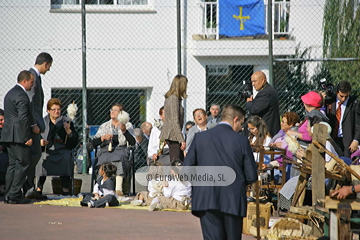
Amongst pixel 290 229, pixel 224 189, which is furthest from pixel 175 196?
pixel 224 189

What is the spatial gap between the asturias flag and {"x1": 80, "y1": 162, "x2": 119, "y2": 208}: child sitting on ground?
6.74m

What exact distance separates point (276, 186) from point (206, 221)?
3.65 m

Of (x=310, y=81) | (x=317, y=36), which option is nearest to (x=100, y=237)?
(x=310, y=81)

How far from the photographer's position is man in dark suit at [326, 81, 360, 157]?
10625 mm

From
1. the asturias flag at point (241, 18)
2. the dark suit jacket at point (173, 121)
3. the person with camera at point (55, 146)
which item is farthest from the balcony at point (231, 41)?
the dark suit jacket at point (173, 121)

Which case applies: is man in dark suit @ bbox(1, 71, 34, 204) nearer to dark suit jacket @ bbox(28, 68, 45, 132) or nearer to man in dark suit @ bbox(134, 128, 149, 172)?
dark suit jacket @ bbox(28, 68, 45, 132)

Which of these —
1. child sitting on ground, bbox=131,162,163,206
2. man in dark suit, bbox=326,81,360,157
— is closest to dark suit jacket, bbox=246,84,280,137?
man in dark suit, bbox=326,81,360,157

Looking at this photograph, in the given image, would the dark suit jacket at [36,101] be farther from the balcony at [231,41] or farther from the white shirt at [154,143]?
the balcony at [231,41]

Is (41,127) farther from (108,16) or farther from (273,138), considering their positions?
(108,16)

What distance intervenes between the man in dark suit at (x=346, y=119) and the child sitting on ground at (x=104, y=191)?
3.84m

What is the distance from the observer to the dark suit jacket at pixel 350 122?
10.7 metres

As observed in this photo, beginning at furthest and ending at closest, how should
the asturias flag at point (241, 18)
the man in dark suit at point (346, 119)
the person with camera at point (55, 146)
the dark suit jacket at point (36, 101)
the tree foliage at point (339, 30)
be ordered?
the asturias flag at point (241, 18)
the tree foliage at point (339, 30)
the person with camera at point (55, 146)
the man in dark suit at point (346, 119)
the dark suit jacket at point (36, 101)

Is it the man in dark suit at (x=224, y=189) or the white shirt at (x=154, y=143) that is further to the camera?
the white shirt at (x=154, y=143)

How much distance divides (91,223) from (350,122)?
16.3 feet
